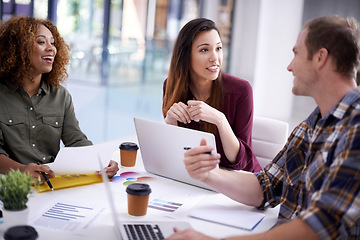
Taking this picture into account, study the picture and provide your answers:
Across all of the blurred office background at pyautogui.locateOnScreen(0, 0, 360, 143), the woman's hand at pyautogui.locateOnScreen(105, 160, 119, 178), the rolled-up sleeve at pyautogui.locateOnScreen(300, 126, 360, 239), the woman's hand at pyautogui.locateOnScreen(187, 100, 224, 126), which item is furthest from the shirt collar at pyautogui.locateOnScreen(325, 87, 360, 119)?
the blurred office background at pyautogui.locateOnScreen(0, 0, 360, 143)

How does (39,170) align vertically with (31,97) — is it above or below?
below

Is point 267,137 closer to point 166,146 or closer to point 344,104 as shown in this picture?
point 166,146

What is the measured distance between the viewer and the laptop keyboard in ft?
4.40

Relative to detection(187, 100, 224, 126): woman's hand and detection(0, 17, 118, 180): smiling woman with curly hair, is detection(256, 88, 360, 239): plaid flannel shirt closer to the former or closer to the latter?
detection(187, 100, 224, 126): woman's hand

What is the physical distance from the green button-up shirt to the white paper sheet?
56 cm

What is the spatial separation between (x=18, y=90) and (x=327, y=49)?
161 cm

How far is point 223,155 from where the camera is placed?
7.31 feet

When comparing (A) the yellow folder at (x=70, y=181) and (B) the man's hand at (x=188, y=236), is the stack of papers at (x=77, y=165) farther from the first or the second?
(B) the man's hand at (x=188, y=236)

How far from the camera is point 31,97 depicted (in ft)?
7.74

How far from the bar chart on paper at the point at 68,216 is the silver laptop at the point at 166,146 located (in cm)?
40

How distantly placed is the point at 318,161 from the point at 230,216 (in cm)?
38

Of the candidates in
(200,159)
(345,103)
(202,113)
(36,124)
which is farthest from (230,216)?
(36,124)

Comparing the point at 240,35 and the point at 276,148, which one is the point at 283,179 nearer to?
the point at 276,148

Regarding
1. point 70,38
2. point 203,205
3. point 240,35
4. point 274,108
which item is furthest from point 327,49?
Result: point 240,35
